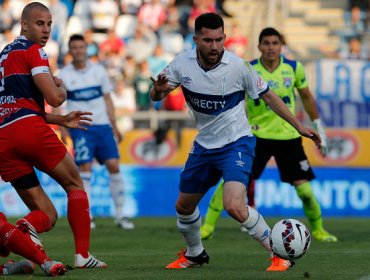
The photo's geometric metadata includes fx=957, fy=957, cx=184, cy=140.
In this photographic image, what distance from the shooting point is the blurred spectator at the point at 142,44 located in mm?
22250

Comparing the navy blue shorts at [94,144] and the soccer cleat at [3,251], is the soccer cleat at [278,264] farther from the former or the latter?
the navy blue shorts at [94,144]

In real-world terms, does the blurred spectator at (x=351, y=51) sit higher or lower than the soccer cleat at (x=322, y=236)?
higher

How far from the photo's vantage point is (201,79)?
8453mm

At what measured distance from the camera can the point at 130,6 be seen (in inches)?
949

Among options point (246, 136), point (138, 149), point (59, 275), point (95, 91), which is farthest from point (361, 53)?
point (59, 275)

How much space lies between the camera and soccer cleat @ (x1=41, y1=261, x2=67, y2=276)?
758 centimetres

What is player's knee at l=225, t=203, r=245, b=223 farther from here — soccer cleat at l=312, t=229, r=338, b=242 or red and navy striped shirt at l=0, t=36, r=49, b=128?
soccer cleat at l=312, t=229, r=338, b=242

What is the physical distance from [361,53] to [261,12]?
2665mm

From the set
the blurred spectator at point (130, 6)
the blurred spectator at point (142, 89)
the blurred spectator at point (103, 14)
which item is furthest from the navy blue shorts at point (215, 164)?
the blurred spectator at point (130, 6)

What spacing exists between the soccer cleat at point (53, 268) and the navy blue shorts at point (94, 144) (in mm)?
6320

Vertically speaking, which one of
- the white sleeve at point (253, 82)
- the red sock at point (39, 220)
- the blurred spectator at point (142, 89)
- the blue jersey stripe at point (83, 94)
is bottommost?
the blurred spectator at point (142, 89)

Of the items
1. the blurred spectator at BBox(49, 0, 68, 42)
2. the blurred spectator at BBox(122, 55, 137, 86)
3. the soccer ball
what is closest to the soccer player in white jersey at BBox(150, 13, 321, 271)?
the soccer ball

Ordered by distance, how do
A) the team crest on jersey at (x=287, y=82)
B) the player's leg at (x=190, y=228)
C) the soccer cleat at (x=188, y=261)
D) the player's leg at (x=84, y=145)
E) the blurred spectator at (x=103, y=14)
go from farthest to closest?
the blurred spectator at (x=103, y=14), the player's leg at (x=84, y=145), the team crest on jersey at (x=287, y=82), the soccer cleat at (x=188, y=261), the player's leg at (x=190, y=228)

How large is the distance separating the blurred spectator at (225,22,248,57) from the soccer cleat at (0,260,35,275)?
1361cm
